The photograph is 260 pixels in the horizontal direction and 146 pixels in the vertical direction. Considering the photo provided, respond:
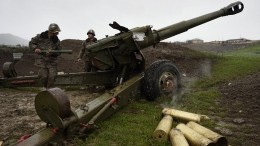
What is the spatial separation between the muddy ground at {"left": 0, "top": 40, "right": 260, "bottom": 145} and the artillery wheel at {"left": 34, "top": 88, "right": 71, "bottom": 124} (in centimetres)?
87

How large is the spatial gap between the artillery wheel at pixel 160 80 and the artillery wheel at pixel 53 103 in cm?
355

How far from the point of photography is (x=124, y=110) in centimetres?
812

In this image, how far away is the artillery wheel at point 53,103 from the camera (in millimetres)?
5219

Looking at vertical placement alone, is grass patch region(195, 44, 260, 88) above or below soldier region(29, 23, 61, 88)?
below

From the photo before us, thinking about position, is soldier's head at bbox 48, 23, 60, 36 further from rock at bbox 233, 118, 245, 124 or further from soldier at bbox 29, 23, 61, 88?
rock at bbox 233, 118, 245, 124

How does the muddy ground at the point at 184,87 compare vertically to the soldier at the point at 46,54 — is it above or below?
below

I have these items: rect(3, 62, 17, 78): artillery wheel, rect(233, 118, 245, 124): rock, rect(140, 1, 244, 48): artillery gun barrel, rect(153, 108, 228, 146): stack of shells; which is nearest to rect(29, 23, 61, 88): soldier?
rect(3, 62, 17, 78): artillery wheel

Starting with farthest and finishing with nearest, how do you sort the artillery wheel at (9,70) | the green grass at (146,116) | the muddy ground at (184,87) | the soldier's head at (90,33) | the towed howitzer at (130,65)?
1. the soldier's head at (90,33)
2. the artillery wheel at (9,70)
3. the towed howitzer at (130,65)
4. the muddy ground at (184,87)
5. the green grass at (146,116)

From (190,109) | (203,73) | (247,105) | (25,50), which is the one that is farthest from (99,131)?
(25,50)

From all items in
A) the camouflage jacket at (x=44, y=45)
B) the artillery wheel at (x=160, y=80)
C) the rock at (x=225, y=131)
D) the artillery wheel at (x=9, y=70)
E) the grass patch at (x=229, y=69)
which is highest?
the camouflage jacket at (x=44, y=45)

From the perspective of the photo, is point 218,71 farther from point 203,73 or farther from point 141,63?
point 141,63

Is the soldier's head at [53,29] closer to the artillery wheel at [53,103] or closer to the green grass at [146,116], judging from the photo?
the green grass at [146,116]

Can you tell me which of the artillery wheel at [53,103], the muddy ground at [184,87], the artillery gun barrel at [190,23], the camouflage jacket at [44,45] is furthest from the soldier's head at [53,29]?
the artillery wheel at [53,103]

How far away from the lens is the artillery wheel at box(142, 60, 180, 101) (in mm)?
8766
